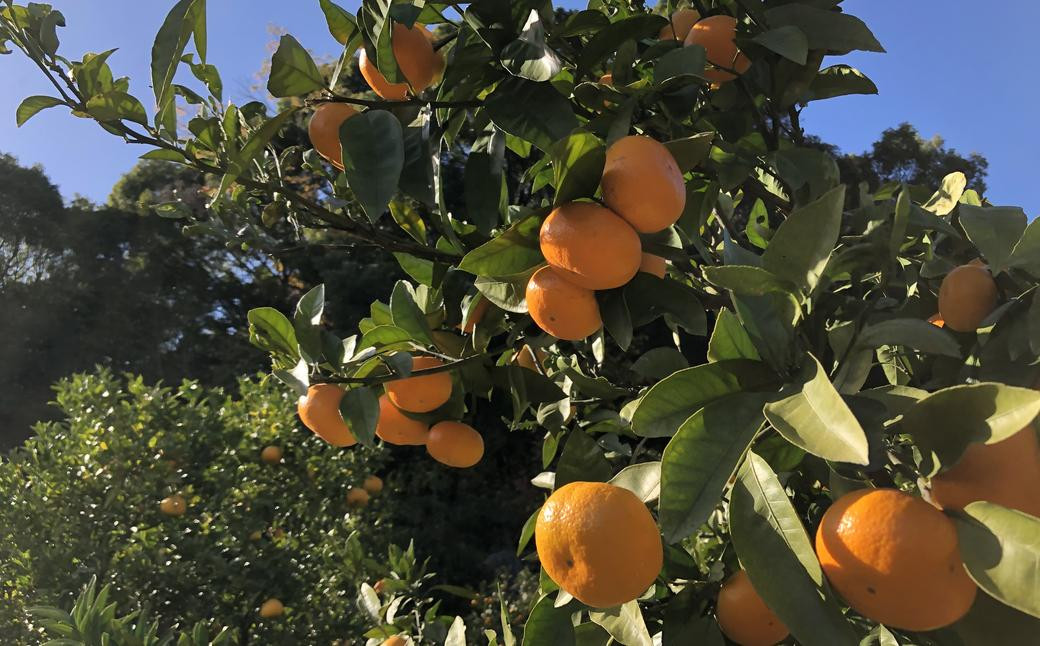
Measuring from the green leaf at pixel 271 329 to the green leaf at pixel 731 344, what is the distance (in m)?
0.38

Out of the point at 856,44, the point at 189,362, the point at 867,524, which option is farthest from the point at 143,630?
the point at 189,362

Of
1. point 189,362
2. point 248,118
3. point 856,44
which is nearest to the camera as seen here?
point 856,44

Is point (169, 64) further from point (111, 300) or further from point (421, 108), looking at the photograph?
point (111, 300)

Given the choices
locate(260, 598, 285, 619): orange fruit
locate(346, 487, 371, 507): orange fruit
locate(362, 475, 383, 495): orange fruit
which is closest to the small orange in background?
locate(260, 598, 285, 619): orange fruit

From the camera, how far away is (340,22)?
531 mm

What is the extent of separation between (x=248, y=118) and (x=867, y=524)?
0.63 metres

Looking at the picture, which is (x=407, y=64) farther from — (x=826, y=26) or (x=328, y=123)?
(x=826, y=26)

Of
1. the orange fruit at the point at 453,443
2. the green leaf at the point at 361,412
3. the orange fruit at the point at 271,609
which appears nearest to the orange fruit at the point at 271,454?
the orange fruit at the point at 271,609

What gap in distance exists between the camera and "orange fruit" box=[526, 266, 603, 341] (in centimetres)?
45

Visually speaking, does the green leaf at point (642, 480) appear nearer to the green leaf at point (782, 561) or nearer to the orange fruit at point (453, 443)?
the green leaf at point (782, 561)

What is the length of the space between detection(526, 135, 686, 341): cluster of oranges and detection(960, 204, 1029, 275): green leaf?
196 millimetres

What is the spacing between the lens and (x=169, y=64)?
1.58 feet

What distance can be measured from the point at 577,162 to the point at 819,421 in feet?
0.70

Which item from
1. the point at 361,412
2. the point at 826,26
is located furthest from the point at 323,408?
the point at 826,26
